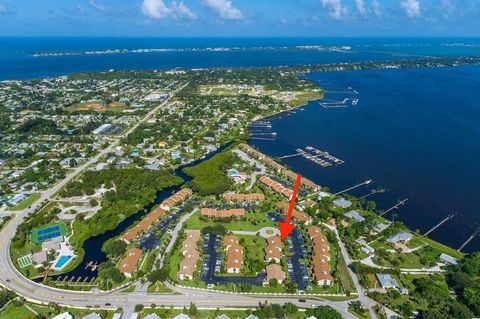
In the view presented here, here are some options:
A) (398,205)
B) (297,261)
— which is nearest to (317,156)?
(398,205)

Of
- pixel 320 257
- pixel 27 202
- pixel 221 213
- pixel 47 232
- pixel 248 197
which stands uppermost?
pixel 248 197

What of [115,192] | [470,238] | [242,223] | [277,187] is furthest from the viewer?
[277,187]

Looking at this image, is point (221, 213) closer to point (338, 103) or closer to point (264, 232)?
point (264, 232)

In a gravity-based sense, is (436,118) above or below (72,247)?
above

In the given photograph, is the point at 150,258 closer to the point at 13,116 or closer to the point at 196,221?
the point at 196,221

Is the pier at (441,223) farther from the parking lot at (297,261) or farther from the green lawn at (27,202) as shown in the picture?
the green lawn at (27,202)

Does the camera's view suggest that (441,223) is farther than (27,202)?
No

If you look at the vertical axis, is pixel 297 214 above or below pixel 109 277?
above

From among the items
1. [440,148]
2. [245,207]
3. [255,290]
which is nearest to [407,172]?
[440,148]
